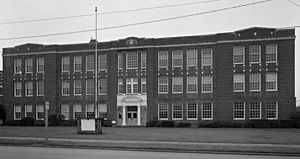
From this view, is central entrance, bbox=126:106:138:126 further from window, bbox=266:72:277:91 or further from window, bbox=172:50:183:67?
window, bbox=266:72:277:91

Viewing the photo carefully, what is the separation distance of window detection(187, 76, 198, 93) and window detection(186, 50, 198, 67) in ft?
5.97

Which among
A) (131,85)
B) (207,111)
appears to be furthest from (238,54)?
(131,85)

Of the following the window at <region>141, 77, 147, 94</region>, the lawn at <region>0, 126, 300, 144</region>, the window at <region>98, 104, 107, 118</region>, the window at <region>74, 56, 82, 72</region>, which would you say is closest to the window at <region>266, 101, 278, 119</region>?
the lawn at <region>0, 126, 300, 144</region>

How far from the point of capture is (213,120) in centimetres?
4753

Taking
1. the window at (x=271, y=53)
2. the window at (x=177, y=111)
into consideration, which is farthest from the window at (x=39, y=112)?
the window at (x=271, y=53)

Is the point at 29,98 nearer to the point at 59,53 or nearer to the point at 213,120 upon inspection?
the point at 59,53

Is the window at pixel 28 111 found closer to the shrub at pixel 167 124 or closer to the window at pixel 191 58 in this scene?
the shrub at pixel 167 124

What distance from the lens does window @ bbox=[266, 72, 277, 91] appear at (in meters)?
45.8

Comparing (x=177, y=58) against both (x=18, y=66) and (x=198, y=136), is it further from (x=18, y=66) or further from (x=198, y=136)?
(x=18, y=66)

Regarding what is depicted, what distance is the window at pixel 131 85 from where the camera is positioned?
51.1 metres

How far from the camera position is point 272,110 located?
150 feet

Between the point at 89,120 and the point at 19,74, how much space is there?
31.3 metres

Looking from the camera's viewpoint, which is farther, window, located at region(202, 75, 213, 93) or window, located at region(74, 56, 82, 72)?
window, located at region(74, 56, 82, 72)

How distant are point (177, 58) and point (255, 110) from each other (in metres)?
12.8
